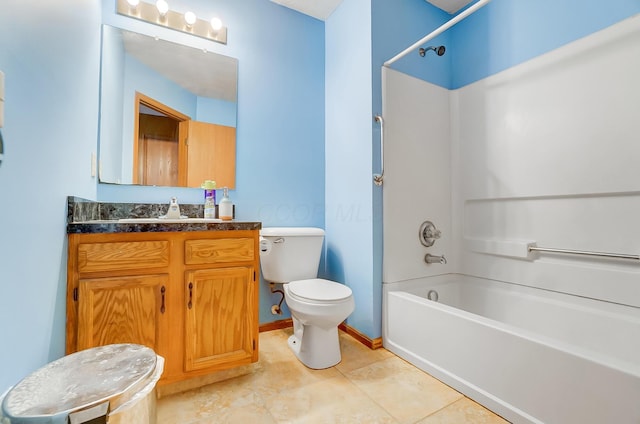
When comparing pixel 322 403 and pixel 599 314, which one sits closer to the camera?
pixel 322 403

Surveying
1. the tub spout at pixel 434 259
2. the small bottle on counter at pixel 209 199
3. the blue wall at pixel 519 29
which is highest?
the blue wall at pixel 519 29

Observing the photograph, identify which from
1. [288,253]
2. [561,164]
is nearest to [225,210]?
[288,253]

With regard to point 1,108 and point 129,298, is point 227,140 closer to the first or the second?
point 129,298

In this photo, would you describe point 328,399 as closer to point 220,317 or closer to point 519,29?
point 220,317

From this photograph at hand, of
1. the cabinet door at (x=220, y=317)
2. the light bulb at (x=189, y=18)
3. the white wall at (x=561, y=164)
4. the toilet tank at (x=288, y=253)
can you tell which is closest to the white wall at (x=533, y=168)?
the white wall at (x=561, y=164)

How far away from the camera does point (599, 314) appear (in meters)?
1.43

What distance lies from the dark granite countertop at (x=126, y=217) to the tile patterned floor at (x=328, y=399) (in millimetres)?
799

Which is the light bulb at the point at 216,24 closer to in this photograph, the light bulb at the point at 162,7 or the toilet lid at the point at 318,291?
the light bulb at the point at 162,7

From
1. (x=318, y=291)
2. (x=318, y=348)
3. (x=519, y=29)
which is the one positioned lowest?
(x=318, y=348)

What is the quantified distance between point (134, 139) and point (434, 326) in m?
2.07

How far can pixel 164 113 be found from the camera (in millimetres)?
1762

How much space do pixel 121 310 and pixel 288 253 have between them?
0.95 metres

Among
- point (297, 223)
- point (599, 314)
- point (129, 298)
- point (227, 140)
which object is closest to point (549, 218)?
point (599, 314)

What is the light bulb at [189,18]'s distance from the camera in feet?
5.94
